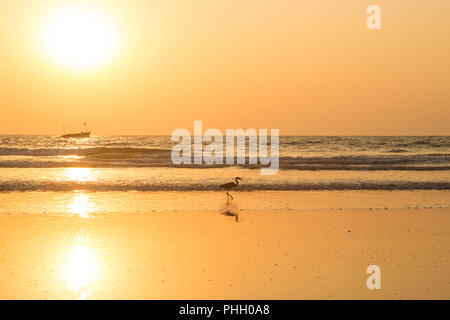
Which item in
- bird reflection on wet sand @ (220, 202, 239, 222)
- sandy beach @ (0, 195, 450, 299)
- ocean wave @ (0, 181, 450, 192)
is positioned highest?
ocean wave @ (0, 181, 450, 192)

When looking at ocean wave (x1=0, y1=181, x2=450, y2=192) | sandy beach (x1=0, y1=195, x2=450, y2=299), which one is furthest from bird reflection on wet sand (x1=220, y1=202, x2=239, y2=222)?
ocean wave (x1=0, y1=181, x2=450, y2=192)

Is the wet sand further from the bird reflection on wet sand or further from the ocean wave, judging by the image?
the ocean wave

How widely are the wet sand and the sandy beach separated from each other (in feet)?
0.05

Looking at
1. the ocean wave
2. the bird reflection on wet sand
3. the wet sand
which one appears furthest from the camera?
the ocean wave

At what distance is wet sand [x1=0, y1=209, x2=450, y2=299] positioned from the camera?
21.2ft

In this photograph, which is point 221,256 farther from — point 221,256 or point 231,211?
point 231,211

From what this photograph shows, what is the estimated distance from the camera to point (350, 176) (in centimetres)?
2369

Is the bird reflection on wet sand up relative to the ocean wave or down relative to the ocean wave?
down

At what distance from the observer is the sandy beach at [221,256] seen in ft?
21.2

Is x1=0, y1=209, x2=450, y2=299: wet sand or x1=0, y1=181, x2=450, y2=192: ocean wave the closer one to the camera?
x1=0, y1=209, x2=450, y2=299: wet sand

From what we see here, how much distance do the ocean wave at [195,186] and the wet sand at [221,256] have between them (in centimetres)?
649

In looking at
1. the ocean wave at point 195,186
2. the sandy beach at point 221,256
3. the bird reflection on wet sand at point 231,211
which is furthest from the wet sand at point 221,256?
the ocean wave at point 195,186

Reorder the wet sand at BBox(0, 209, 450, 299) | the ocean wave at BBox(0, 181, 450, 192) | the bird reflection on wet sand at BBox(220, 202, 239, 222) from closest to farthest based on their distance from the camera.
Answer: the wet sand at BBox(0, 209, 450, 299) < the bird reflection on wet sand at BBox(220, 202, 239, 222) < the ocean wave at BBox(0, 181, 450, 192)
